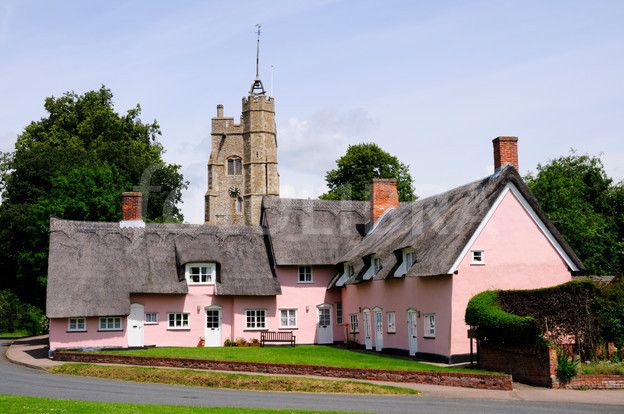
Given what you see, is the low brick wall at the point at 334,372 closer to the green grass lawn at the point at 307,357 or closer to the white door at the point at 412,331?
the green grass lawn at the point at 307,357

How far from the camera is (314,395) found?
2336 centimetres

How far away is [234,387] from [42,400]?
24.9 ft

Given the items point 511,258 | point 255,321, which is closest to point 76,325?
point 255,321

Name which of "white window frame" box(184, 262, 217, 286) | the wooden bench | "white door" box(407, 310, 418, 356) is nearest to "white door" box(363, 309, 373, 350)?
the wooden bench

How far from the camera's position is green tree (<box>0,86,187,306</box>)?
4847cm

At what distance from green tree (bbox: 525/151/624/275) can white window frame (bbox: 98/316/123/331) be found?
34056 mm

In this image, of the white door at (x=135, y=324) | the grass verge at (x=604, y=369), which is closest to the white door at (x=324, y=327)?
the white door at (x=135, y=324)

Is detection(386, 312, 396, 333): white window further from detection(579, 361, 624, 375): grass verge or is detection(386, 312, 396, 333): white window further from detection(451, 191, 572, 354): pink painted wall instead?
detection(579, 361, 624, 375): grass verge

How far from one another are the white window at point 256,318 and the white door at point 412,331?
1157cm

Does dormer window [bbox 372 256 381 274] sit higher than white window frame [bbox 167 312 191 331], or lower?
higher

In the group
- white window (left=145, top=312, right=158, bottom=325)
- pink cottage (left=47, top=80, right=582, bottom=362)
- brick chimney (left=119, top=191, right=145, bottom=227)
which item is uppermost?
brick chimney (left=119, top=191, right=145, bottom=227)

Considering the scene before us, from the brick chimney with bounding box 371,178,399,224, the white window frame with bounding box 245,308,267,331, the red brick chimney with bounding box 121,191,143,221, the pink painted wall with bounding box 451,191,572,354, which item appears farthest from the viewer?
the brick chimney with bounding box 371,178,399,224

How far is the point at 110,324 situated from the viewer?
4034 cm

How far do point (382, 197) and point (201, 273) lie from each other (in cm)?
1240
